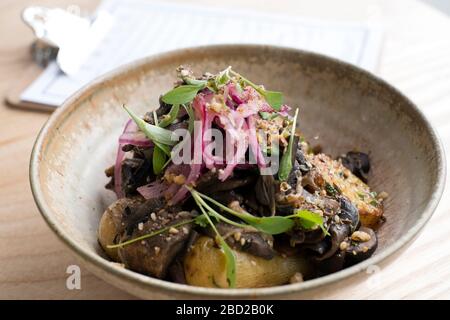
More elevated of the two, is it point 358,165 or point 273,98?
point 273,98

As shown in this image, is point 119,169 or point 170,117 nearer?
point 170,117

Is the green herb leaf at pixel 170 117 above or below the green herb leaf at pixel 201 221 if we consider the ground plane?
above

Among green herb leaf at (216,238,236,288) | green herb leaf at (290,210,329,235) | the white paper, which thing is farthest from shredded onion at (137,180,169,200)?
the white paper

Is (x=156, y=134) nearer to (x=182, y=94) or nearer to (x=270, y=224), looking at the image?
(x=182, y=94)

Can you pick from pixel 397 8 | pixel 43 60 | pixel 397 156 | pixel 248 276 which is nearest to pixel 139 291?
pixel 248 276

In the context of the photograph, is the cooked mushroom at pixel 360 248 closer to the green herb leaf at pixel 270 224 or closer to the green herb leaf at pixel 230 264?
the green herb leaf at pixel 270 224

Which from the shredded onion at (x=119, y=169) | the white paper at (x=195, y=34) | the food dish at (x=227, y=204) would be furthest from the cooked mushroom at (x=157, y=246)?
the white paper at (x=195, y=34)

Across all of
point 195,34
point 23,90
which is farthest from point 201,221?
point 195,34
